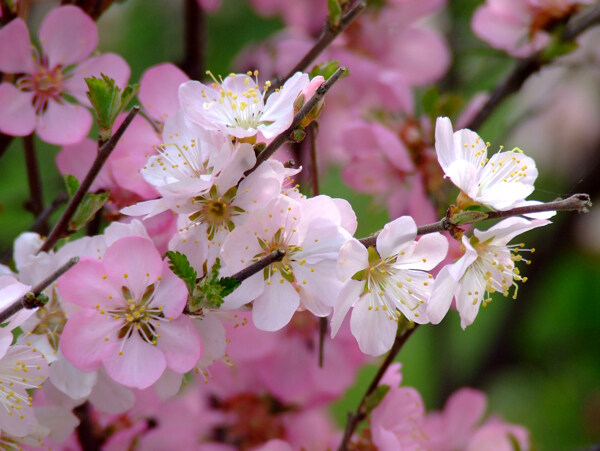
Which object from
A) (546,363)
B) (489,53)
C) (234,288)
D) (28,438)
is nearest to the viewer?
(234,288)

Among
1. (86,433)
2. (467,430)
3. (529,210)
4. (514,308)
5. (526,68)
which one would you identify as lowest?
(514,308)

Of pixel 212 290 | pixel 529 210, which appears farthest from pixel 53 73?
pixel 529 210

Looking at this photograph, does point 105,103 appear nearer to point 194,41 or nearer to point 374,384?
point 374,384

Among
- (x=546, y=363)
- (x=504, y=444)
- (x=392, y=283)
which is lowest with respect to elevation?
(x=546, y=363)

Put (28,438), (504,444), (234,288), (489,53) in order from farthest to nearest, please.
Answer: (489,53)
(504,444)
(28,438)
(234,288)

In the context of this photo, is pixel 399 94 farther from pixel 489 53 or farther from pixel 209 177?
pixel 209 177

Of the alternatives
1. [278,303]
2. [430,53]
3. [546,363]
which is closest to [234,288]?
[278,303]
